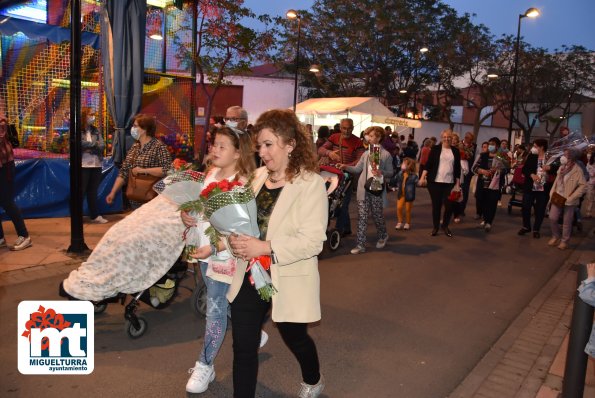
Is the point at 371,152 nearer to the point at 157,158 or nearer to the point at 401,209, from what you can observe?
the point at 401,209

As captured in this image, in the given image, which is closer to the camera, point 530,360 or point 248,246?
point 248,246

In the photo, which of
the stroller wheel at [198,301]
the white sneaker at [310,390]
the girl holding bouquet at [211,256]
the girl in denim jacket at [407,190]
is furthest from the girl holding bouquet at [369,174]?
the white sneaker at [310,390]

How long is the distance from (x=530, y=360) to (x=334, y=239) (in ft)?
13.2

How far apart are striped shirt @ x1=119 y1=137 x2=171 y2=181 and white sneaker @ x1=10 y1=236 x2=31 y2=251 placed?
249cm

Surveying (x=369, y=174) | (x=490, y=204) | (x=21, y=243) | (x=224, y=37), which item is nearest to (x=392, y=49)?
(x=224, y=37)

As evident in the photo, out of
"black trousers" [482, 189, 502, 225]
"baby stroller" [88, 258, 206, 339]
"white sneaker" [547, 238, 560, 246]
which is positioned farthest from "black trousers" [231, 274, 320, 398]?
"black trousers" [482, 189, 502, 225]

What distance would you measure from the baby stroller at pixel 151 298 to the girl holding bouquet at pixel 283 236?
5.80ft

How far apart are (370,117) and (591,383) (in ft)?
51.8

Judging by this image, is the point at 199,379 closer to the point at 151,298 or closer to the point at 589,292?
the point at 151,298

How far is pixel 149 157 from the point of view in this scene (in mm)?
5703

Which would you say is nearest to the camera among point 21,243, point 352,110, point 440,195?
point 21,243

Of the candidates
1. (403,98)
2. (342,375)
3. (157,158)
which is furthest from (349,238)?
(403,98)

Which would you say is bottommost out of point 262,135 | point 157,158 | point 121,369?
point 121,369

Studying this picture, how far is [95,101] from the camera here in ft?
35.1
